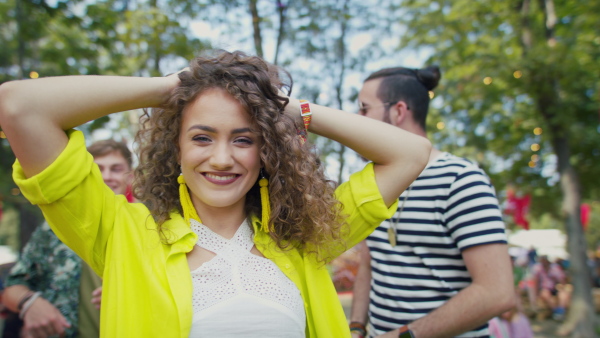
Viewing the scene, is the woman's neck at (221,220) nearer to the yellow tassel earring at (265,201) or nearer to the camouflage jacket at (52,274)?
the yellow tassel earring at (265,201)

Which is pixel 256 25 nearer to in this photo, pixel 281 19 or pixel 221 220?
pixel 281 19

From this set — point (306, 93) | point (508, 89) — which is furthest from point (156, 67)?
point (508, 89)

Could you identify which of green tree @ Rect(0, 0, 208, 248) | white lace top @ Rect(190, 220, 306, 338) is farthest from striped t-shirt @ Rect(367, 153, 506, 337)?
green tree @ Rect(0, 0, 208, 248)

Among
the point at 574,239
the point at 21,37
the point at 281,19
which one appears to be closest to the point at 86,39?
the point at 21,37

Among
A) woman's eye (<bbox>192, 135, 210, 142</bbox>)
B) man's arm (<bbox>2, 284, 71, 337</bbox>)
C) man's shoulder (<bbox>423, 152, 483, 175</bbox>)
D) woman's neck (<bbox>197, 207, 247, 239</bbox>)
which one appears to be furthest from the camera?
man's arm (<bbox>2, 284, 71, 337</bbox>)

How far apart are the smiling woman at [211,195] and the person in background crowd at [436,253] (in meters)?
0.32

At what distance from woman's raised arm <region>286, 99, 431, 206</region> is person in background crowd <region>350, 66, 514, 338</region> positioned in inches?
1.9

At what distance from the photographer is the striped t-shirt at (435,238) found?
6.24ft

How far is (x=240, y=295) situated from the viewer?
144 centimetres

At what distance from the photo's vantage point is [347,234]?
1.69 meters

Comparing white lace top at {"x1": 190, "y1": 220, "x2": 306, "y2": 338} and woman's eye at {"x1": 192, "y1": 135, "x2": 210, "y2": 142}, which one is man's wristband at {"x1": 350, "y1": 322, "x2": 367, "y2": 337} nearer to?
white lace top at {"x1": 190, "y1": 220, "x2": 306, "y2": 338}

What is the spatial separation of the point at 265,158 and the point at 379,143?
0.44m

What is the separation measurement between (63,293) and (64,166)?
1547 millimetres

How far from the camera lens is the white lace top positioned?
1.39 metres
